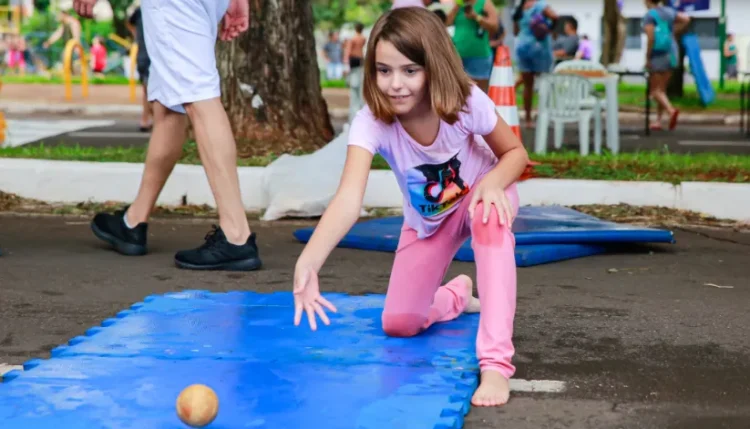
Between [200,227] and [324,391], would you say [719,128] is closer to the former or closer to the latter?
[200,227]

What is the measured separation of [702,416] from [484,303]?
70cm

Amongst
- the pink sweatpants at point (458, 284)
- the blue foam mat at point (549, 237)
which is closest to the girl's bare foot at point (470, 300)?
the pink sweatpants at point (458, 284)

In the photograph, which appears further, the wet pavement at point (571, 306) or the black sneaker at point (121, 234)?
the black sneaker at point (121, 234)

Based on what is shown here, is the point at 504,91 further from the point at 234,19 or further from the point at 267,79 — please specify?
the point at 234,19

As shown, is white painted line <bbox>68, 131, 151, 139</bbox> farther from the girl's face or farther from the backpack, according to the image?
the girl's face

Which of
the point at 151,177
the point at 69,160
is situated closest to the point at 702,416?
the point at 151,177

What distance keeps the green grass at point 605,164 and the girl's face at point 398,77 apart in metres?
4.13

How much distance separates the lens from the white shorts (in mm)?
5535

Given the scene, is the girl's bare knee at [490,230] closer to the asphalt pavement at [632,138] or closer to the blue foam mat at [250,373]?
the blue foam mat at [250,373]

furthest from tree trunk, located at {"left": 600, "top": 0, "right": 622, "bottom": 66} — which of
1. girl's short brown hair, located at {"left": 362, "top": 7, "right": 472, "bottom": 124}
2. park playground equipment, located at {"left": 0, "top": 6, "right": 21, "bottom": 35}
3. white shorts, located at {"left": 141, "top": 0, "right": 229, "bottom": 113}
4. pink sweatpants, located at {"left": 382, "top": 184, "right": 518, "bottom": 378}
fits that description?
park playground equipment, located at {"left": 0, "top": 6, "right": 21, "bottom": 35}

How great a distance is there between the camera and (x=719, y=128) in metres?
16.7

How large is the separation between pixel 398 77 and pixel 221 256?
6.95 feet

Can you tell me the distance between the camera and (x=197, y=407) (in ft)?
10.1

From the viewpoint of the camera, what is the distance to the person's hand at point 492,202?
3.61m
